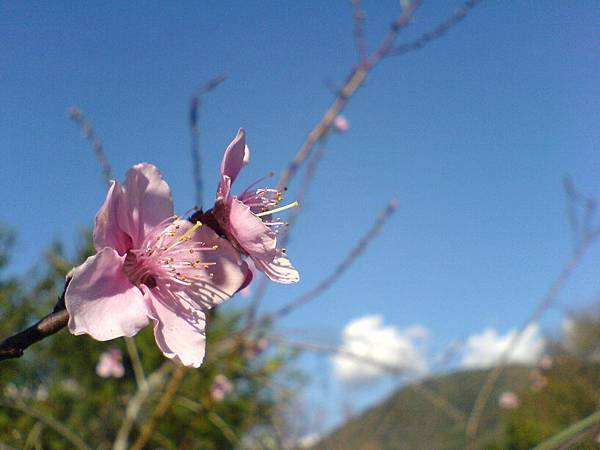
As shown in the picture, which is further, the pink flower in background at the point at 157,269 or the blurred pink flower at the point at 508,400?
the blurred pink flower at the point at 508,400

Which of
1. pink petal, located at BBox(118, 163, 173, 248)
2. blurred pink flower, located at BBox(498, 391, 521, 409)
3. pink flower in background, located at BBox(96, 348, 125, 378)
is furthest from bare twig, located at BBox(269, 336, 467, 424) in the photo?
blurred pink flower, located at BBox(498, 391, 521, 409)

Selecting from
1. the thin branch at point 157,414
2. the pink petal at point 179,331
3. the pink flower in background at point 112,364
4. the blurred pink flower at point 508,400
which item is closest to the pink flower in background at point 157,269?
the pink petal at point 179,331

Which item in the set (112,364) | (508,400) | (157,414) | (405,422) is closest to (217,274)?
(157,414)

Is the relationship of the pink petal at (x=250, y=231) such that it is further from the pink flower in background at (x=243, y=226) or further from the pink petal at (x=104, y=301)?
the pink petal at (x=104, y=301)

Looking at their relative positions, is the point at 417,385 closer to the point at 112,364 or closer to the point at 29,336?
the point at 29,336

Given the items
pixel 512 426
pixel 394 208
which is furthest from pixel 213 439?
pixel 512 426
